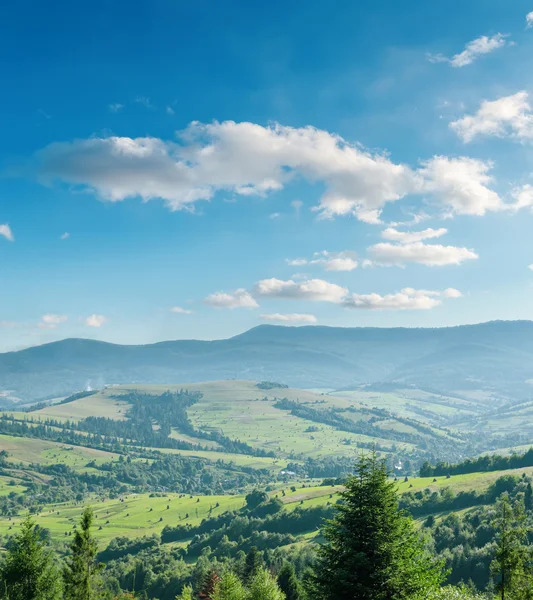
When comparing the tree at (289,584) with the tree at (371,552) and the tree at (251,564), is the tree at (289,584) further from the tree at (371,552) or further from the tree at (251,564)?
the tree at (371,552)

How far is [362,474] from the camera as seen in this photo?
127 feet

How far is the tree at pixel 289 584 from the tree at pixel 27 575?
4200cm

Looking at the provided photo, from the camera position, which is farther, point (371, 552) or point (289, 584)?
point (289, 584)

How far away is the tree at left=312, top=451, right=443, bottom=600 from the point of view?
35219mm

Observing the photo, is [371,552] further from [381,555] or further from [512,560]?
[512,560]

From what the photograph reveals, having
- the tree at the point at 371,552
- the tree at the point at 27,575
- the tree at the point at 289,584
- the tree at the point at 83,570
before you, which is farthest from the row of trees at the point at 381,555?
the tree at the point at 289,584

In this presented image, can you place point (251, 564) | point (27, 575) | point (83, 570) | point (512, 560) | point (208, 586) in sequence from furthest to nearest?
point (251, 564), point (208, 586), point (27, 575), point (83, 570), point (512, 560)

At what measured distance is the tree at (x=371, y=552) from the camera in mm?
35219

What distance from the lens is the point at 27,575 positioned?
57.8 meters

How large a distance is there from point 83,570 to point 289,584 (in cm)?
4750

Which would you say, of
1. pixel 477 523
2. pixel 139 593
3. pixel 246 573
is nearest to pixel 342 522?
pixel 246 573

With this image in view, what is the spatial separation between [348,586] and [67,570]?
32.4 meters

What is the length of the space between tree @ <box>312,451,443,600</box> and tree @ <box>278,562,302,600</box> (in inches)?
2287

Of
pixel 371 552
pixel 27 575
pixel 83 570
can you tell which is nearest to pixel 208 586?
pixel 27 575
